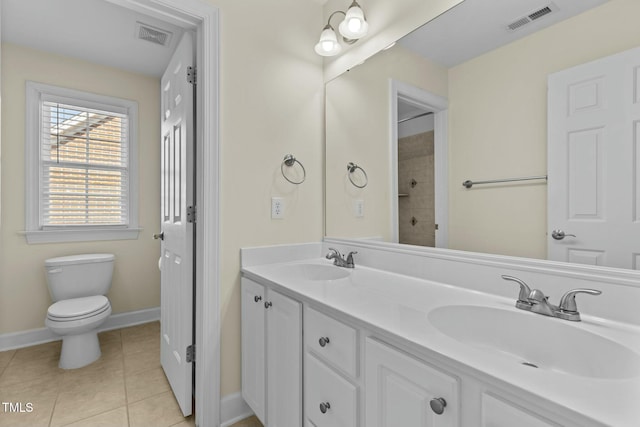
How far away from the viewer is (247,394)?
152cm

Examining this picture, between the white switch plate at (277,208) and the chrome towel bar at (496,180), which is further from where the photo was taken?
the white switch plate at (277,208)

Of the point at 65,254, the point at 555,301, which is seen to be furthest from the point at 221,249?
the point at 65,254

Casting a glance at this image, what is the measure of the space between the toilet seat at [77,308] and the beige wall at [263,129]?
1.26 m

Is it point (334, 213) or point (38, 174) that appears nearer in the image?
point (334, 213)

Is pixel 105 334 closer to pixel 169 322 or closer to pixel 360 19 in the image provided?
pixel 169 322

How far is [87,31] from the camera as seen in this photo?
2.28 metres

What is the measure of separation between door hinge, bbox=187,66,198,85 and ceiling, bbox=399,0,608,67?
107 centimetres

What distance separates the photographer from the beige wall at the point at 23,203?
238cm

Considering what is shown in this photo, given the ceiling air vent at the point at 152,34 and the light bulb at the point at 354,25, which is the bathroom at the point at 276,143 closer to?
the light bulb at the point at 354,25

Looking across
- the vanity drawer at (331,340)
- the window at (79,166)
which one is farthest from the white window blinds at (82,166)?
the vanity drawer at (331,340)

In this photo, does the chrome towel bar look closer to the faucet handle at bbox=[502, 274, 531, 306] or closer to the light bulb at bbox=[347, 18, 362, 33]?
the faucet handle at bbox=[502, 274, 531, 306]

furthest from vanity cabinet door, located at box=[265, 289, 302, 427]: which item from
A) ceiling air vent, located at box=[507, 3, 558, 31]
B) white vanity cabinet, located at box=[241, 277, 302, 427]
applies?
ceiling air vent, located at box=[507, 3, 558, 31]

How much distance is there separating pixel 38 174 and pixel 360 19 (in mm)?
2768

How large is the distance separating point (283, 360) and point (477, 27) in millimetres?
1555
